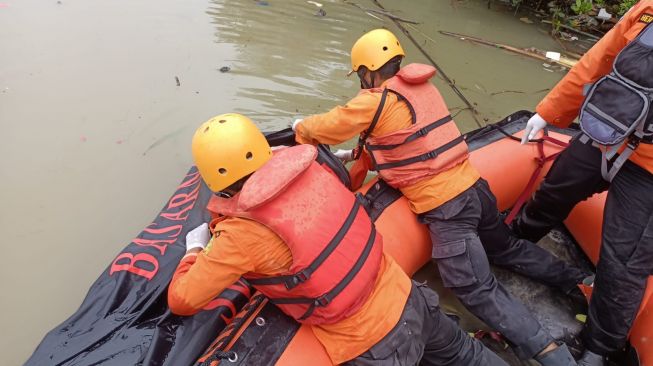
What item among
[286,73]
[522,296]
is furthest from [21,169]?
[522,296]

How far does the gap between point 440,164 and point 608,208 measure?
73cm

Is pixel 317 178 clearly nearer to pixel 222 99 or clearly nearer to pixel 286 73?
pixel 222 99

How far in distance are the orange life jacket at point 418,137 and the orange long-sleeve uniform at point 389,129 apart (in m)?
0.03

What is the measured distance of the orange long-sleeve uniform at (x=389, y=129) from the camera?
86.4 inches

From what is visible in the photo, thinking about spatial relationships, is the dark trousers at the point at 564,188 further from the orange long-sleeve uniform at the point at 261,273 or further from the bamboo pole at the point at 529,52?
the bamboo pole at the point at 529,52

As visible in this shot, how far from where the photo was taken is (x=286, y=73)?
455cm

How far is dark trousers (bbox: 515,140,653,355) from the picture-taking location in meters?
2.00

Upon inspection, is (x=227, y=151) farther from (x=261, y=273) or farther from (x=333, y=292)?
(x=333, y=292)

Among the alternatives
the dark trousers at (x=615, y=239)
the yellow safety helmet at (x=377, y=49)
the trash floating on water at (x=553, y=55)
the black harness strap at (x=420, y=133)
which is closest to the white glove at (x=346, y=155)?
the black harness strap at (x=420, y=133)

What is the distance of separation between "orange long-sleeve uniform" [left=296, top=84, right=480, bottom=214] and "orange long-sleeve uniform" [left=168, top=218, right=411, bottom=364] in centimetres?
56

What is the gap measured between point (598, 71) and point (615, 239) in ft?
2.39

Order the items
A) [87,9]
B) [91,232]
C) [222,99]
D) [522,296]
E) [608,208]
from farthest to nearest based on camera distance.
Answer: [87,9] → [222,99] → [91,232] → [522,296] → [608,208]

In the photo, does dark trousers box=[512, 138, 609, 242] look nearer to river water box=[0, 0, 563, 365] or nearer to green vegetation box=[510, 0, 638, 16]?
river water box=[0, 0, 563, 365]

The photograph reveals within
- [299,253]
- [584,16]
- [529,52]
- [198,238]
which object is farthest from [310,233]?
[584,16]
